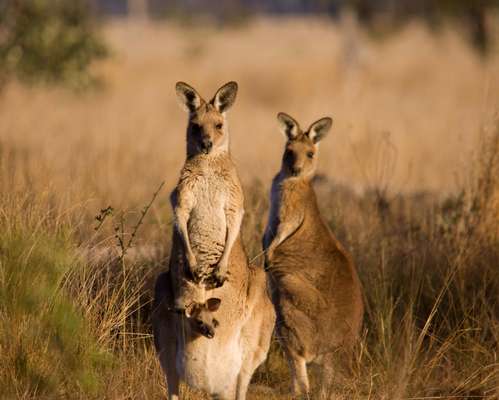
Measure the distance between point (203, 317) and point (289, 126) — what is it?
2.66m

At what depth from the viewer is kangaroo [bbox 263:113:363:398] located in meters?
4.67

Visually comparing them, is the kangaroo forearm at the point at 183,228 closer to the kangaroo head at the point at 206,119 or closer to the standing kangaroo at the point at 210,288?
the standing kangaroo at the point at 210,288

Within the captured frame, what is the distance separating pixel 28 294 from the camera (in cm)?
412

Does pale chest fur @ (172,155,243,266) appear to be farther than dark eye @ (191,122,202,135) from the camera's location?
No

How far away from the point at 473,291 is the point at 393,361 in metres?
1.35

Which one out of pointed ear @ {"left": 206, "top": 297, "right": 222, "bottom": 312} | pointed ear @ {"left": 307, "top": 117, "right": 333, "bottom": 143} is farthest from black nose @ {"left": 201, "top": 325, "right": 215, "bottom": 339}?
pointed ear @ {"left": 307, "top": 117, "right": 333, "bottom": 143}

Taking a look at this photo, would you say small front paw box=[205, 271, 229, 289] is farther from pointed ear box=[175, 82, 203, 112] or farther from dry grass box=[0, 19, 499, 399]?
pointed ear box=[175, 82, 203, 112]

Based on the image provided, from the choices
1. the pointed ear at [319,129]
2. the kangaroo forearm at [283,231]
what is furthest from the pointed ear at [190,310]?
the pointed ear at [319,129]

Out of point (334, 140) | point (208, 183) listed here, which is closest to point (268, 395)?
point (208, 183)

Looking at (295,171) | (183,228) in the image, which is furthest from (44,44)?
(183,228)

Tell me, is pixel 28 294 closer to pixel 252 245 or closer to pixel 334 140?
pixel 252 245

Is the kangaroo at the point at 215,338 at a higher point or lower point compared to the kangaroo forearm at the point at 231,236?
lower

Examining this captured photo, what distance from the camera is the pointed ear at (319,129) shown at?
19.8ft

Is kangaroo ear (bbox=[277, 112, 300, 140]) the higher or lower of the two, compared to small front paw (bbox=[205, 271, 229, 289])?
higher
